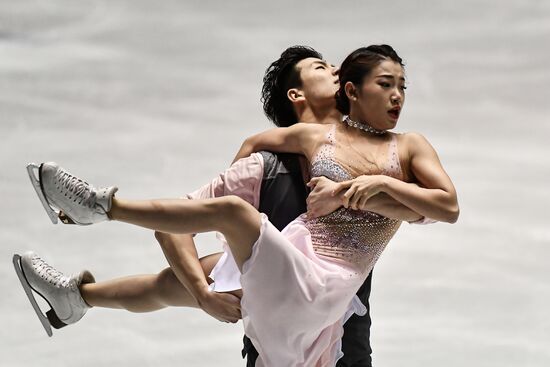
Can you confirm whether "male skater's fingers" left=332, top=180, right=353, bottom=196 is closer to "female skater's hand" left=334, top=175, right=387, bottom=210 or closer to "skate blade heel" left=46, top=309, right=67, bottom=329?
"female skater's hand" left=334, top=175, right=387, bottom=210

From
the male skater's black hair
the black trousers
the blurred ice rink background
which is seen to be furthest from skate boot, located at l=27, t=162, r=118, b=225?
the blurred ice rink background

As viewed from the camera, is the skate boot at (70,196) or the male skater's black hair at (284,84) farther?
the male skater's black hair at (284,84)

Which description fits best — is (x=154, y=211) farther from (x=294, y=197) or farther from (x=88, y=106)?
(x=88, y=106)

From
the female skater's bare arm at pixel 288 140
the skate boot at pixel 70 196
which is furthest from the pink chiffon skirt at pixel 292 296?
the skate boot at pixel 70 196

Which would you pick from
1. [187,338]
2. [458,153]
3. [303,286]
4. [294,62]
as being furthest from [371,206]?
[458,153]

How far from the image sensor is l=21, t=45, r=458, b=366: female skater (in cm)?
279

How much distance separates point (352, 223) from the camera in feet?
9.89

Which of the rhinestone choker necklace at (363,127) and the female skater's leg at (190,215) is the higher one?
the rhinestone choker necklace at (363,127)

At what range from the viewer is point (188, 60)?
610 centimetres

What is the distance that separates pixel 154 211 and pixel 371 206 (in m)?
0.54

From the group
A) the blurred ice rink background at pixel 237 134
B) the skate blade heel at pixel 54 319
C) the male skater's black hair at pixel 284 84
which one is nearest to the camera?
the skate blade heel at pixel 54 319

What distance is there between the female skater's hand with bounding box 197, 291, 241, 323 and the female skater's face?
22.8 inches

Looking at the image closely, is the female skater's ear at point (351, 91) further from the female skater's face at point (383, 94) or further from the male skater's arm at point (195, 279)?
the male skater's arm at point (195, 279)

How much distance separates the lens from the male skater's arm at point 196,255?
3086 millimetres
